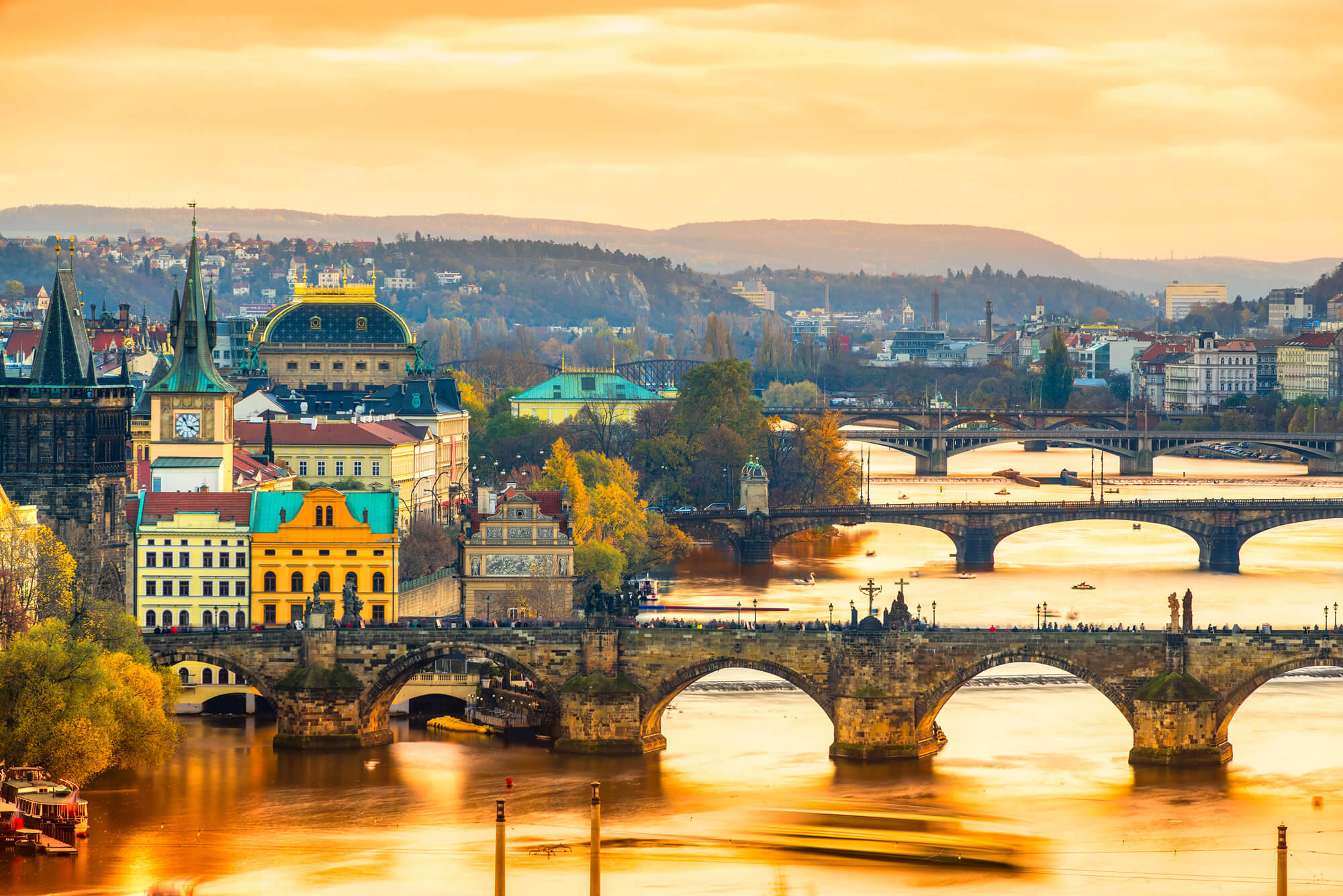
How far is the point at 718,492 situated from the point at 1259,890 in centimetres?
8167

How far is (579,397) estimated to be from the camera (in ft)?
586

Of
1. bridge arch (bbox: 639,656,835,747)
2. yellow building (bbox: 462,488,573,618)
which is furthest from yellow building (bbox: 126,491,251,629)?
bridge arch (bbox: 639,656,835,747)

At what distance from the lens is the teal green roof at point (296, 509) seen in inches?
3812

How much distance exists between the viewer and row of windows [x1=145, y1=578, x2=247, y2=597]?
3777 inches

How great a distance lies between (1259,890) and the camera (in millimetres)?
69750

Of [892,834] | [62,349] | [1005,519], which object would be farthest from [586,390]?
[892,834]

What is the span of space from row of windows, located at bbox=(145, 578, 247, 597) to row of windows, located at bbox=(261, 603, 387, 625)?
869 millimetres

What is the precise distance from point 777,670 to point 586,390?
97181 mm

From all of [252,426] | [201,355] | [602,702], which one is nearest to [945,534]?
[252,426]

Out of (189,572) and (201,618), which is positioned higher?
(189,572)

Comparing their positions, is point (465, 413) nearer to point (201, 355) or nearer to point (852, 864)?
point (201, 355)

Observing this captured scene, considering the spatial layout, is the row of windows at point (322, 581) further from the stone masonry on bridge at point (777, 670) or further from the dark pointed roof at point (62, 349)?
the stone masonry on bridge at point (777, 670)

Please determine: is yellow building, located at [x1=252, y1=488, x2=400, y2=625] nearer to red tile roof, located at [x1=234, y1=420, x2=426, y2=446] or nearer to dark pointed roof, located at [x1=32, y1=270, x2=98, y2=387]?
dark pointed roof, located at [x1=32, y1=270, x2=98, y2=387]

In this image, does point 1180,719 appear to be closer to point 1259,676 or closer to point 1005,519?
point 1259,676
